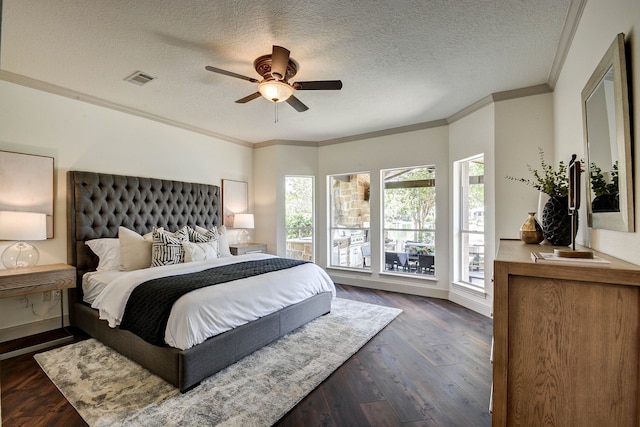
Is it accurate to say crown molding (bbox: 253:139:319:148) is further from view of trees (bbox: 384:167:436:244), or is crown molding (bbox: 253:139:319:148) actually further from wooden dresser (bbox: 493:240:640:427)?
wooden dresser (bbox: 493:240:640:427)

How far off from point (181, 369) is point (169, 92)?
2.98 metres

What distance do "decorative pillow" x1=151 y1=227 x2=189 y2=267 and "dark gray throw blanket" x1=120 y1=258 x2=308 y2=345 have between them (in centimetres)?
63

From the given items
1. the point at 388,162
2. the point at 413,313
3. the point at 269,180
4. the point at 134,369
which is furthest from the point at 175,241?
the point at 388,162

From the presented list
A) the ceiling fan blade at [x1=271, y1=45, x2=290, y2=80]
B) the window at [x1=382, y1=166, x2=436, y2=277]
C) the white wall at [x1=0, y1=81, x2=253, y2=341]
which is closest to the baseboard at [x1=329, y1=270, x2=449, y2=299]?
the window at [x1=382, y1=166, x2=436, y2=277]

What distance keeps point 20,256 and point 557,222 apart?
469 centimetres

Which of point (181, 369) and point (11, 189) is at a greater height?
point (11, 189)

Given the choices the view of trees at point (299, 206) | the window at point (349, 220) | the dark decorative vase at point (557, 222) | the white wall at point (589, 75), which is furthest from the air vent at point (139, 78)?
the dark decorative vase at point (557, 222)

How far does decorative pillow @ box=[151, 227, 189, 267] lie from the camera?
344 cm

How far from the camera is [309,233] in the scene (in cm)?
586

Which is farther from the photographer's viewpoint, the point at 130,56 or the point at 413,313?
the point at 413,313

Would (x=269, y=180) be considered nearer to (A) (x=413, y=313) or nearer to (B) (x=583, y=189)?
(A) (x=413, y=313)

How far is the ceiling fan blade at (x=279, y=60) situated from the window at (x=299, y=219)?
11.0 feet

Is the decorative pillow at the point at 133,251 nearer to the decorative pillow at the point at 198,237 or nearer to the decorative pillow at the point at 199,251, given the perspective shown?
the decorative pillow at the point at 199,251

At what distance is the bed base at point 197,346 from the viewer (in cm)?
223
